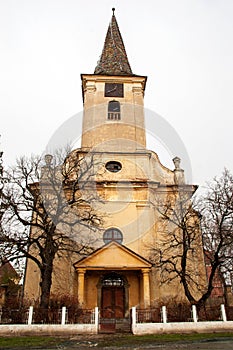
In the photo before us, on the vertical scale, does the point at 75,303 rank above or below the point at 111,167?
below

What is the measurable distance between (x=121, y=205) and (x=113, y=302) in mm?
5913

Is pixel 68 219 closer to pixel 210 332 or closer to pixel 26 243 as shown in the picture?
pixel 26 243

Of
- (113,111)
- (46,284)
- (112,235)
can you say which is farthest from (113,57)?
(46,284)

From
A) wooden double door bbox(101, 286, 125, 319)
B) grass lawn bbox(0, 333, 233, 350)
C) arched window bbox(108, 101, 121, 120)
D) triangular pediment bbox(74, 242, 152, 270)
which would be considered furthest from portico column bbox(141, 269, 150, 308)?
arched window bbox(108, 101, 121, 120)

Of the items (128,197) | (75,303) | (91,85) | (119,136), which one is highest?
(91,85)

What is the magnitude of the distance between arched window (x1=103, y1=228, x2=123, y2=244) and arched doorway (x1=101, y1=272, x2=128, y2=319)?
2152 millimetres

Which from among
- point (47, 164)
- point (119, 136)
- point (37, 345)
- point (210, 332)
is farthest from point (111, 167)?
point (37, 345)

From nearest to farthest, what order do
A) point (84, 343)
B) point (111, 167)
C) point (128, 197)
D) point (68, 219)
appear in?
1. point (84, 343)
2. point (68, 219)
3. point (128, 197)
4. point (111, 167)

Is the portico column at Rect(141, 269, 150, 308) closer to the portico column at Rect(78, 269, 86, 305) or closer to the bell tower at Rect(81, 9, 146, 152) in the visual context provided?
the portico column at Rect(78, 269, 86, 305)

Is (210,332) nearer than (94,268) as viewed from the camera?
Yes

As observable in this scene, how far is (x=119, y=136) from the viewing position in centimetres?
2584

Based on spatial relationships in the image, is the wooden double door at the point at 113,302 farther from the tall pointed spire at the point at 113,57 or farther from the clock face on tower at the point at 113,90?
the tall pointed spire at the point at 113,57

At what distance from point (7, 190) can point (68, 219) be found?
4114 mm

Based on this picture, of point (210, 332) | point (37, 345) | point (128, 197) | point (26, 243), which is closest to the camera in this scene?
point (37, 345)
